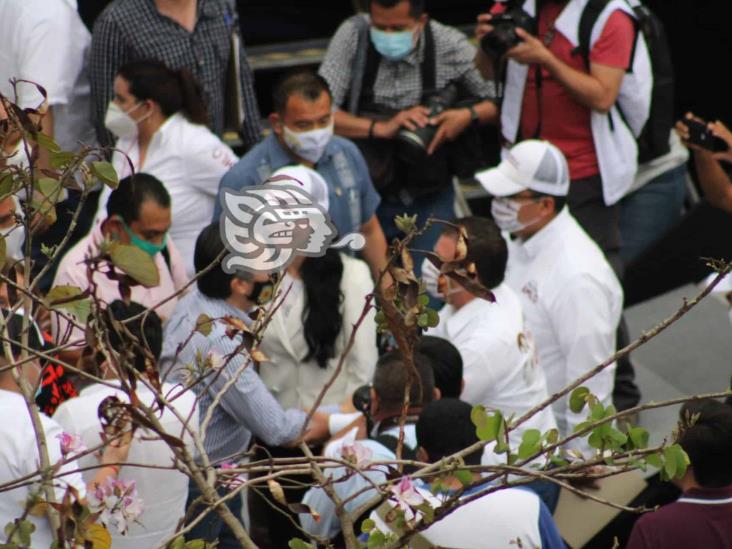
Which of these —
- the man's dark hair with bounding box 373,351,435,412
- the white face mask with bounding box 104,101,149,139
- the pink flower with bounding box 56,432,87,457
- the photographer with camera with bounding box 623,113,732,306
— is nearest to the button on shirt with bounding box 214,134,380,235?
the white face mask with bounding box 104,101,149,139

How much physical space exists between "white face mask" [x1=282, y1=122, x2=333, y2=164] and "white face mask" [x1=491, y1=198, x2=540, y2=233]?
71 centimetres

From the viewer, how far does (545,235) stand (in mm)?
5020

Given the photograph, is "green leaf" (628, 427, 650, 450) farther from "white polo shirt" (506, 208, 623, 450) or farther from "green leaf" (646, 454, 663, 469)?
"white polo shirt" (506, 208, 623, 450)

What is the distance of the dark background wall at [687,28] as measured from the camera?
26.0 ft

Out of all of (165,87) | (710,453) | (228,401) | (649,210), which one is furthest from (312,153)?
(710,453)

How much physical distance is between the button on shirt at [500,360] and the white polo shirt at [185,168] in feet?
4.05

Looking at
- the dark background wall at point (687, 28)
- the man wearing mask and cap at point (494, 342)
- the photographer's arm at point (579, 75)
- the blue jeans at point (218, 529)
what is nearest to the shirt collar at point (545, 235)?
the man wearing mask and cap at point (494, 342)

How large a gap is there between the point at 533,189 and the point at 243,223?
3109 mm

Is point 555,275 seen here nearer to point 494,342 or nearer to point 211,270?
point 494,342

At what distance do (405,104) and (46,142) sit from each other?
411 cm

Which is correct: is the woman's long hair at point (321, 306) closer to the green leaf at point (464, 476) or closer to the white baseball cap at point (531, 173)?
the white baseball cap at point (531, 173)

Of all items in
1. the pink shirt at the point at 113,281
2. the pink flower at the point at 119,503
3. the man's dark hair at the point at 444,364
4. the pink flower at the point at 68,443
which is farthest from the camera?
the pink shirt at the point at 113,281

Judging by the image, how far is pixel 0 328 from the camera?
2182 mm

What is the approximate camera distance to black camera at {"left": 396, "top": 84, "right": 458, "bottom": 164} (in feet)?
19.3
